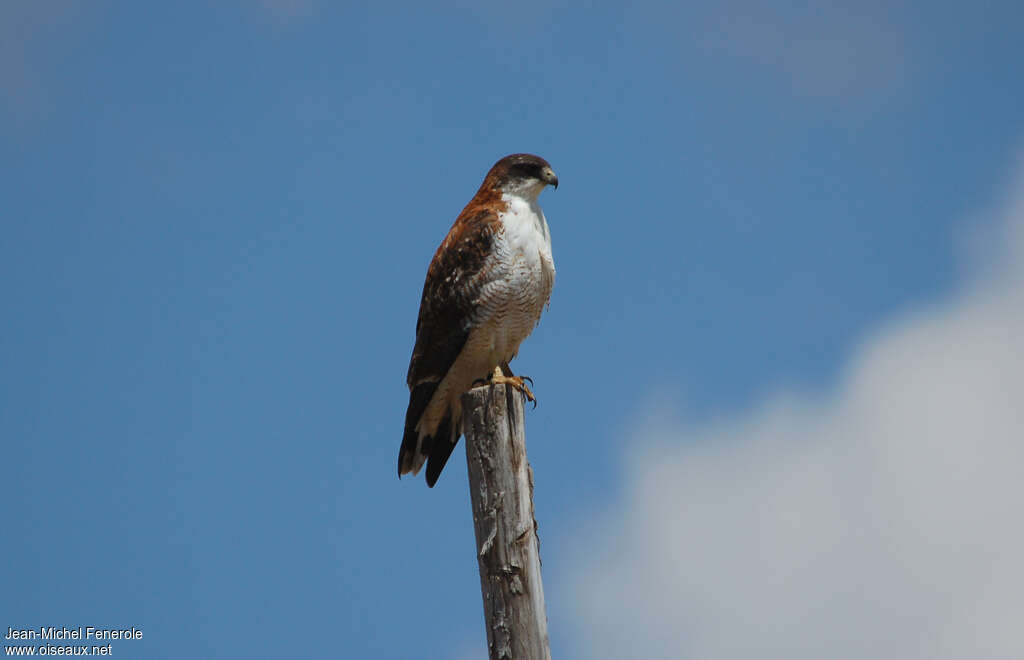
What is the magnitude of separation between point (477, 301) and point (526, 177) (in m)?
0.89

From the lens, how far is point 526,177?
21.4 ft

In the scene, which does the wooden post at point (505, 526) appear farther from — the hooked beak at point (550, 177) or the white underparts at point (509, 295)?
Answer: the hooked beak at point (550, 177)

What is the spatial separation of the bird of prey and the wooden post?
3.01 feet

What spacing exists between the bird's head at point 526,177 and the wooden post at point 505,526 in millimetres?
1823

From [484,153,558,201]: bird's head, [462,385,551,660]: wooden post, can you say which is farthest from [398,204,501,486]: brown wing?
[462,385,551,660]: wooden post

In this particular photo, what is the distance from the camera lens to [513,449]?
16.1 ft

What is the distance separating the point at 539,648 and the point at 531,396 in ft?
5.32

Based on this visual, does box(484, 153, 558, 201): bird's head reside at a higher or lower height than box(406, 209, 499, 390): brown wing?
higher

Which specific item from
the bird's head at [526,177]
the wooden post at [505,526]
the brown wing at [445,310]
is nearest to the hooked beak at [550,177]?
the bird's head at [526,177]

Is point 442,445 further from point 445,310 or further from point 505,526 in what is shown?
point 505,526

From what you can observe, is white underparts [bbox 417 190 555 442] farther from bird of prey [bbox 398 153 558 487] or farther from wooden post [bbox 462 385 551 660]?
wooden post [bbox 462 385 551 660]

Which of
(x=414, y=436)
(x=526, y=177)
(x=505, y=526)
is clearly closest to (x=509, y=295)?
(x=526, y=177)

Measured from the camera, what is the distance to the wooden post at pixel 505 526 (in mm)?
4637

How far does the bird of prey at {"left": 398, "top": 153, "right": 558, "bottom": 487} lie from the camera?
6.18m
